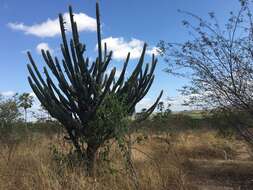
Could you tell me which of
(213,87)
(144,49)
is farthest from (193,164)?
(144,49)

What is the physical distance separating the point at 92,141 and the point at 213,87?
264cm

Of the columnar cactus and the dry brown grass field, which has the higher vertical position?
the columnar cactus

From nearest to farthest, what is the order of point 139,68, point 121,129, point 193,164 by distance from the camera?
point 121,129
point 139,68
point 193,164

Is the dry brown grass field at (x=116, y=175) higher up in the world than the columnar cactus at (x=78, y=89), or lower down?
lower down

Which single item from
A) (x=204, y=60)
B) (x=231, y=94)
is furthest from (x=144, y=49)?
(x=231, y=94)

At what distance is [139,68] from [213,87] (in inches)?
67.0

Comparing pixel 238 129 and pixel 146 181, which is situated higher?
pixel 238 129

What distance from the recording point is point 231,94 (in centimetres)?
786

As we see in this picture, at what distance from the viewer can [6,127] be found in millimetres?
15289

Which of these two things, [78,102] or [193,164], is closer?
[78,102]

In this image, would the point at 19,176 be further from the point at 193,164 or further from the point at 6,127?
the point at 6,127

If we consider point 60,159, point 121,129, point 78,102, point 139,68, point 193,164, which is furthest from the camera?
point 193,164

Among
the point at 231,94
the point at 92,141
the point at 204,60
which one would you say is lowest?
the point at 92,141

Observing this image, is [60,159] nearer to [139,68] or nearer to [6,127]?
[139,68]
